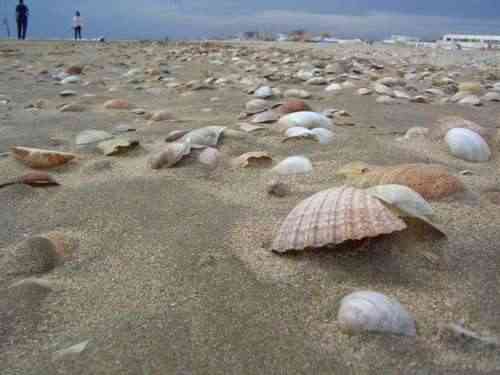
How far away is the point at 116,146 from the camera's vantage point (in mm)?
2523

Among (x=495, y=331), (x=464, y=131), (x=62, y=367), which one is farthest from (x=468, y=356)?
(x=464, y=131)

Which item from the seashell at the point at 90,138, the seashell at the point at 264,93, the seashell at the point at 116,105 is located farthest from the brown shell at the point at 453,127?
the seashell at the point at 116,105

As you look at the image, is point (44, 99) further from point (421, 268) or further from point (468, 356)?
point (468, 356)

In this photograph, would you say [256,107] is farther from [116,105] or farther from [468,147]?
[468,147]

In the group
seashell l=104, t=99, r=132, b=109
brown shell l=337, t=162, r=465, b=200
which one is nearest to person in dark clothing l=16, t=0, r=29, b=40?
seashell l=104, t=99, r=132, b=109

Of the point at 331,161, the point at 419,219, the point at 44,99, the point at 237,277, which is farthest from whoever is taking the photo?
the point at 44,99

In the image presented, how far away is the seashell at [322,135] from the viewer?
2648mm

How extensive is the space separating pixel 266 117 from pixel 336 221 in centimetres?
189

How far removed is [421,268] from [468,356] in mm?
372

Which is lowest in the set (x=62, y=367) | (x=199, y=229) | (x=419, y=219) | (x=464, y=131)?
(x=62, y=367)

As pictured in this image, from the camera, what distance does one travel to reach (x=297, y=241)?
1.41 meters

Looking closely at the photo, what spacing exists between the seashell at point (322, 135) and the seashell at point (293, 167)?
1.51ft

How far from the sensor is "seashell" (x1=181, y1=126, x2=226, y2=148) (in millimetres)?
2582

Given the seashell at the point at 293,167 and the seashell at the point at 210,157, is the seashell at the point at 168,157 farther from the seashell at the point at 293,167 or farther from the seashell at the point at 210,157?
the seashell at the point at 293,167
